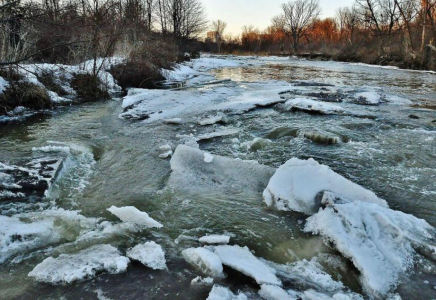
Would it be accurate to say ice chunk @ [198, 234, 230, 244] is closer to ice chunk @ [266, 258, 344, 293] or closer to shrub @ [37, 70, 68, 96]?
ice chunk @ [266, 258, 344, 293]

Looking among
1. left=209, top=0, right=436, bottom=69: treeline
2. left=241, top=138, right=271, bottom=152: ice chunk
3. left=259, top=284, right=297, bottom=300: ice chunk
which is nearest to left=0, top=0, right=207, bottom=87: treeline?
left=241, top=138, right=271, bottom=152: ice chunk

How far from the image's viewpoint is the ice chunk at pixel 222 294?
1.76m

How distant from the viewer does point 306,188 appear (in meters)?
2.90

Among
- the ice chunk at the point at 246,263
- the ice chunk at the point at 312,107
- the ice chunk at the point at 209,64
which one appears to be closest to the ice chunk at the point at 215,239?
the ice chunk at the point at 246,263

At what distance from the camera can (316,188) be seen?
2.89 metres

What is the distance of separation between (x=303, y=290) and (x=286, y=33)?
56.8 meters

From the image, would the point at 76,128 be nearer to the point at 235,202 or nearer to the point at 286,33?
the point at 235,202

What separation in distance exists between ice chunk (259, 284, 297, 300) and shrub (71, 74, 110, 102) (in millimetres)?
7768

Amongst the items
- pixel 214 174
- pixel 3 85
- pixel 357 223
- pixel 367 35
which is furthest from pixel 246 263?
pixel 367 35

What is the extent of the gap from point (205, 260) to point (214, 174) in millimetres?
1536

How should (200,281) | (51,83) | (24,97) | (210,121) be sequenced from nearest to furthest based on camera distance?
(200,281) < (210,121) < (24,97) < (51,83)

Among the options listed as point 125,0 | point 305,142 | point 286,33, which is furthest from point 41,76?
point 286,33

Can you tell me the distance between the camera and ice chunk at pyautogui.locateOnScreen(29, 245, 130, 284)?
194 centimetres

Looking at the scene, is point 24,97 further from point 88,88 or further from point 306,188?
point 306,188
